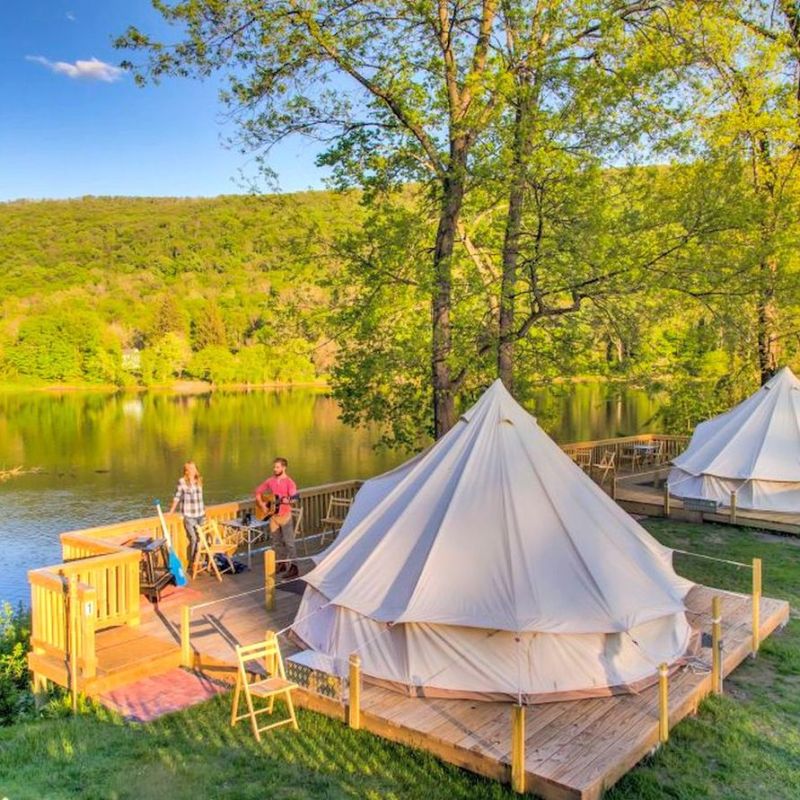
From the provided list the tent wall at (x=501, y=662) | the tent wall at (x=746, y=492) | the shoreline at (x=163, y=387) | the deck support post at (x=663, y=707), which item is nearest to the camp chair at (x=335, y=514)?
the tent wall at (x=501, y=662)

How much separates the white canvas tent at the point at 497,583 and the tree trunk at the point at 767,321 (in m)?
9.28

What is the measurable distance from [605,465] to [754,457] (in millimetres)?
3569

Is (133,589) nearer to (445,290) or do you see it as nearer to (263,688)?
(263,688)

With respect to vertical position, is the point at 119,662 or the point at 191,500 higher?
the point at 191,500

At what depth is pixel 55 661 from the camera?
7.85 meters

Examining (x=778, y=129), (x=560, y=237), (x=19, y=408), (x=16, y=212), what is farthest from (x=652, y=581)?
(x=16, y=212)

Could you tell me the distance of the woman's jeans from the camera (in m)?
11.1

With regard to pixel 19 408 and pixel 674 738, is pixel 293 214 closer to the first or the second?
pixel 674 738

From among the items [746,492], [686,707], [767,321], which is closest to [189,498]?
[686,707]

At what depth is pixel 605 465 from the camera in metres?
18.7

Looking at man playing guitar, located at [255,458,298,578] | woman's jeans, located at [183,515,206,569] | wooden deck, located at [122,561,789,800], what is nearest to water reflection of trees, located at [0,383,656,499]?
man playing guitar, located at [255,458,298,578]

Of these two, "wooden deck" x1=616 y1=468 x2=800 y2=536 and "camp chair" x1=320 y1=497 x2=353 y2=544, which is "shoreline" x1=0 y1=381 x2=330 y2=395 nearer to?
"wooden deck" x1=616 y1=468 x2=800 y2=536

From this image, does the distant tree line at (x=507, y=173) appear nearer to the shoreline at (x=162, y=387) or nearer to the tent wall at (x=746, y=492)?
the tent wall at (x=746, y=492)

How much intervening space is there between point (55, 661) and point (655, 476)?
1619 cm
